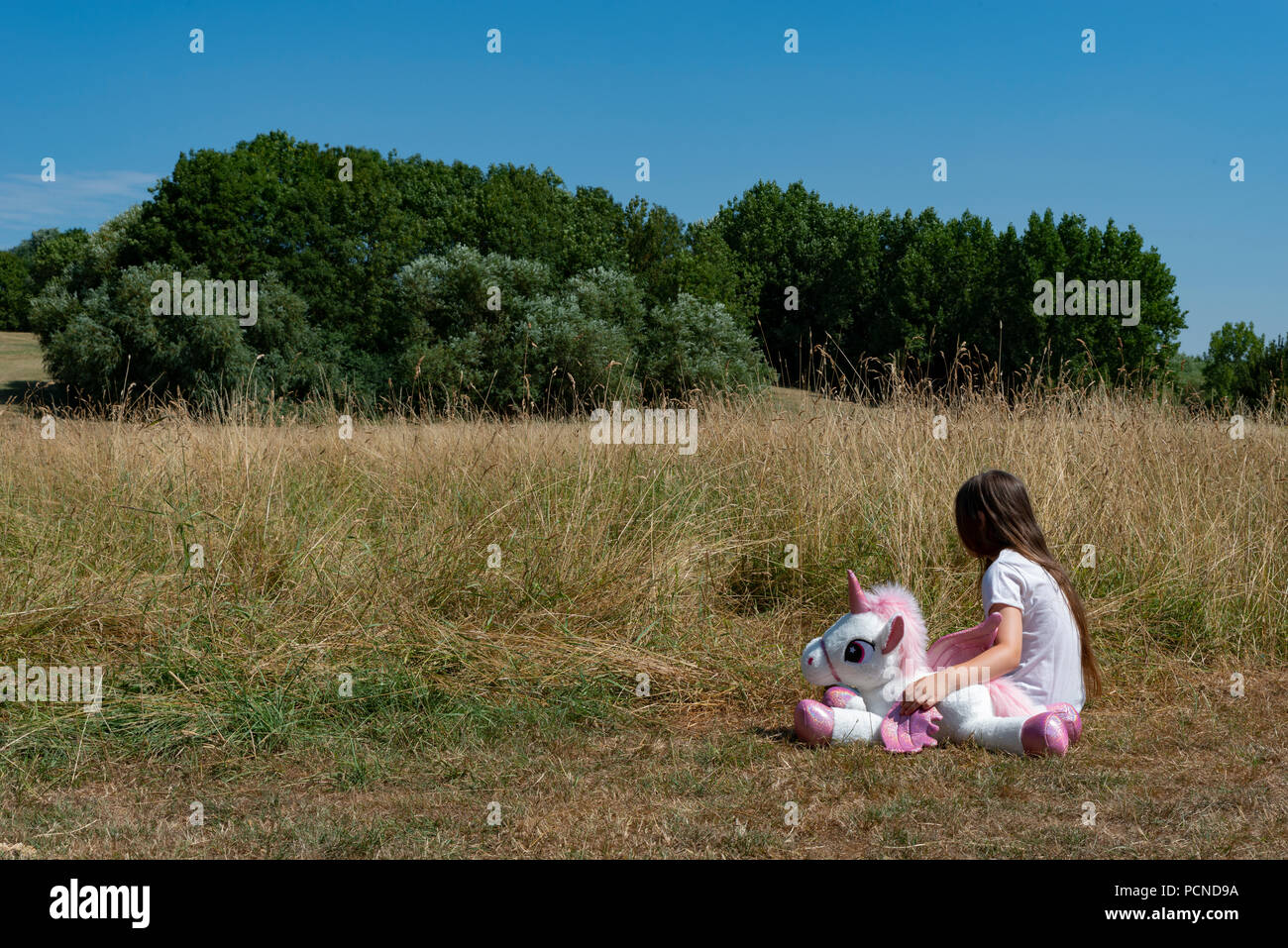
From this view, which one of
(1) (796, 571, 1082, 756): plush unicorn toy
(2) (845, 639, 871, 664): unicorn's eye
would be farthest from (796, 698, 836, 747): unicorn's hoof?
(2) (845, 639, 871, 664): unicorn's eye

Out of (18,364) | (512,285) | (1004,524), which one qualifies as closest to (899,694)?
(1004,524)

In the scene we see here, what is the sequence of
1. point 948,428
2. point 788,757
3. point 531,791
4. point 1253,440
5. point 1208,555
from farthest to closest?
point 1253,440 → point 948,428 → point 1208,555 → point 788,757 → point 531,791

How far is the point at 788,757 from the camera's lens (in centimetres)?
372

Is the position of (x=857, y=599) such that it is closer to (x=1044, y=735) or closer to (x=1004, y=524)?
(x=1004, y=524)

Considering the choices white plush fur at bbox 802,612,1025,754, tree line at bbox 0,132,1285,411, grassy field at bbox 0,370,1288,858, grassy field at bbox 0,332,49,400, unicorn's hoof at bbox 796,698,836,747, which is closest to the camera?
grassy field at bbox 0,370,1288,858

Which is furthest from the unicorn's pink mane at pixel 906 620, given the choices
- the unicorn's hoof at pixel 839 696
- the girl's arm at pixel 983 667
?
the unicorn's hoof at pixel 839 696

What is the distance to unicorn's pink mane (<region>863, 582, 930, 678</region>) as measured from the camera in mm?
3801

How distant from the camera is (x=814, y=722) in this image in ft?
12.5

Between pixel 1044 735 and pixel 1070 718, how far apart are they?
19 cm

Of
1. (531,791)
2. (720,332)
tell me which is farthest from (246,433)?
(720,332)

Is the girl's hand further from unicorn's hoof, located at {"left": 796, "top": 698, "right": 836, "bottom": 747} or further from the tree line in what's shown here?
the tree line
